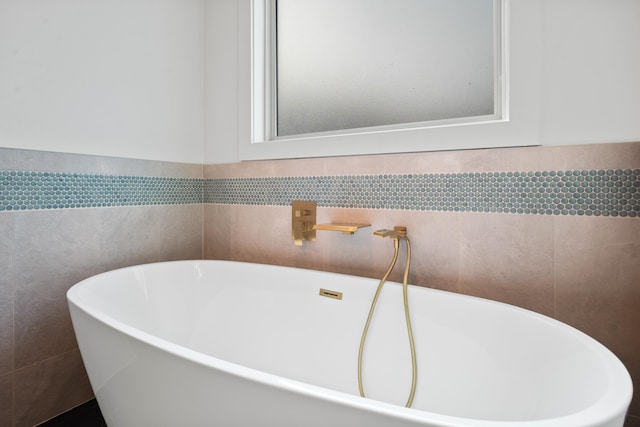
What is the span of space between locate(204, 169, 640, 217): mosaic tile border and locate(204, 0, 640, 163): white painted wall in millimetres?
137

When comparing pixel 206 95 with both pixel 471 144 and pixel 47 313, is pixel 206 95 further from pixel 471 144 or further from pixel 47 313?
pixel 471 144

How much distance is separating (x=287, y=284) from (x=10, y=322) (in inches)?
42.2

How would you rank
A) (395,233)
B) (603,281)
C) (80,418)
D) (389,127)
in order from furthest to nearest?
(389,127) < (80,418) < (395,233) < (603,281)

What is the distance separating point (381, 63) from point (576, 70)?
805 millimetres

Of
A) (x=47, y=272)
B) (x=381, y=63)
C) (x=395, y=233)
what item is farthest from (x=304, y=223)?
(x=47, y=272)

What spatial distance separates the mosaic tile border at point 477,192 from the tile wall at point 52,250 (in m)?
Result: 0.67

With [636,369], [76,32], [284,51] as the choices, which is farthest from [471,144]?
[76,32]

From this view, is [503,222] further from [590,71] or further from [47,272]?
[47,272]

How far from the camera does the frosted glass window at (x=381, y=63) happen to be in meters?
1.46

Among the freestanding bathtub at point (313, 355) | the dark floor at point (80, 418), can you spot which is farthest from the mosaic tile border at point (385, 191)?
the dark floor at point (80, 418)

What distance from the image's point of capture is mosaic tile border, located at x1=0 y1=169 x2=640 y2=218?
1.14 meters

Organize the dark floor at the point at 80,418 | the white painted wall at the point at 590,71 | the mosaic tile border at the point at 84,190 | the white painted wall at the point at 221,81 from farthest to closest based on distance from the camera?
the white painted wall at the point at 221,81 → the dark floor at the point at 80,418 → the mosaic tile border at the point at 84,190 → the white painted wall at the point at 590,71

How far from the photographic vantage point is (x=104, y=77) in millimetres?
1583

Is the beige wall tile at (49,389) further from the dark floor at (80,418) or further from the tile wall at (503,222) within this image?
the tile wall at (503,222)
